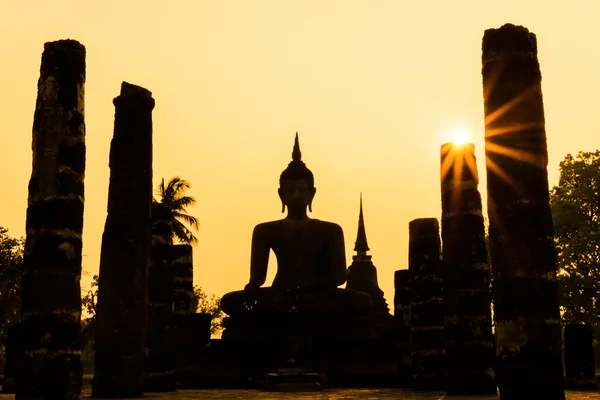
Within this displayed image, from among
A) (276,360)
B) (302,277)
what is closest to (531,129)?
(276,360)

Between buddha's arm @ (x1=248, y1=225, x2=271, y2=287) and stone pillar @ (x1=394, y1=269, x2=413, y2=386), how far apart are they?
118 inches

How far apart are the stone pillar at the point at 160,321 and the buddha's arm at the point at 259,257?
4569 millimetres

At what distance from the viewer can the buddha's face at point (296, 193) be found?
61.2ft

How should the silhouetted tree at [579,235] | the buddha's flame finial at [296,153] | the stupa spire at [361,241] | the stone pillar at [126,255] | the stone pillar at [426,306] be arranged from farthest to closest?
the stupa spire at [361,241] → the silhouetted tree at [579,235] → the buddha's flame finial at [296,153] → the stone pillar at [426,306] → the stone pillar at [126,255]

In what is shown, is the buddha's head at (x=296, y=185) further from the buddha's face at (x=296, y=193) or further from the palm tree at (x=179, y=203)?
the palm tree at (x=179, y=203)

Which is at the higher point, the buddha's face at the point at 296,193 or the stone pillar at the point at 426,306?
the buddha's face at the point at 296,193

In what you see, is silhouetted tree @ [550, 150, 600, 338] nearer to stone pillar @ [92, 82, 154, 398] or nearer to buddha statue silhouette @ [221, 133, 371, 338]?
buddha statue silhouette @ [221, 133, 371, 338]

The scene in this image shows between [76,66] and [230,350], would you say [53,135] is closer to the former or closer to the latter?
[76,66]

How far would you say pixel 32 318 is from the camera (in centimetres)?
966

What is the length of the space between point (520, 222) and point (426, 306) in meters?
7.20

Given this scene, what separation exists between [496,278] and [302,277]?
9530mm

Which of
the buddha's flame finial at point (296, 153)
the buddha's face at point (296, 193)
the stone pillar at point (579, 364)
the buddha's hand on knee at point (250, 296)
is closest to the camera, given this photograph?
the stone pillar at point (579, 364)

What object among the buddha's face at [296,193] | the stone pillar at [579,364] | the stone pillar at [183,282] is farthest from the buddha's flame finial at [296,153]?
the stone pillar at [579,364]

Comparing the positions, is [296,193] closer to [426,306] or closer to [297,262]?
[297,262]
